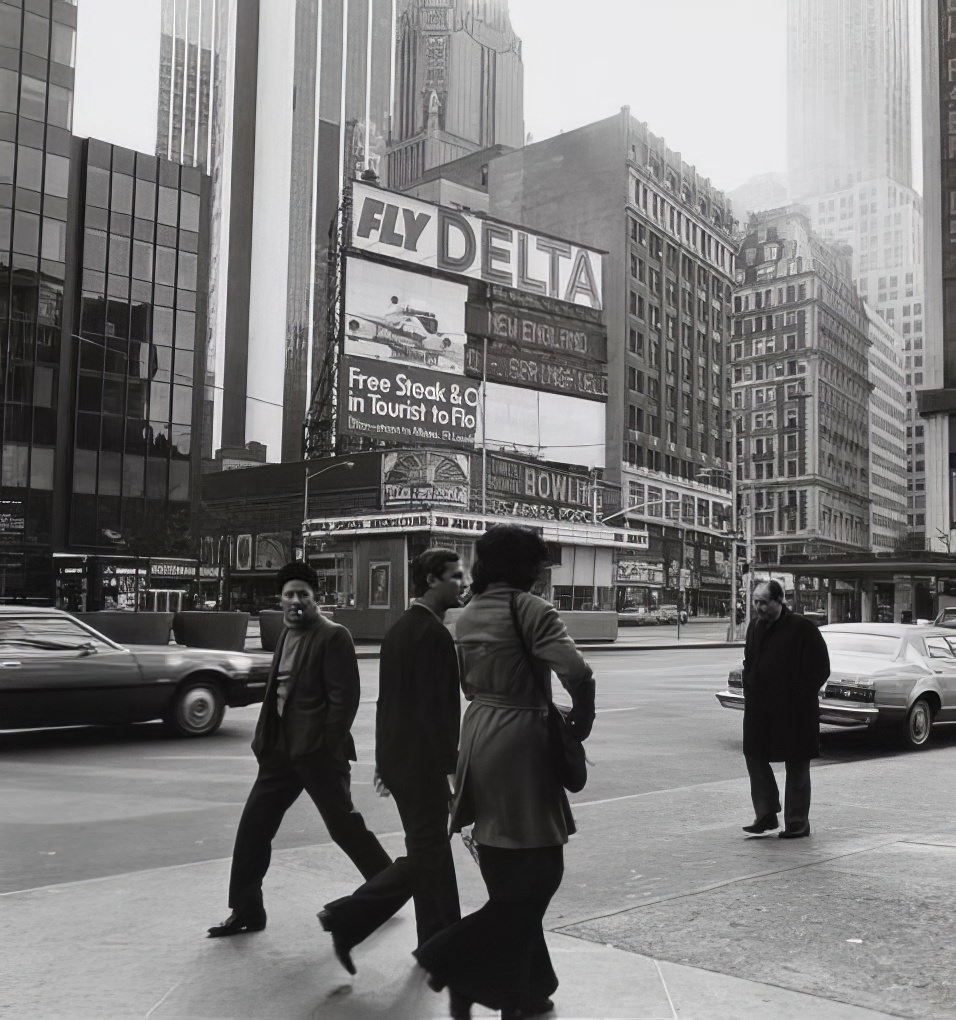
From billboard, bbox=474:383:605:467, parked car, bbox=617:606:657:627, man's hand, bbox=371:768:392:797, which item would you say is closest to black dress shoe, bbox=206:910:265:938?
man's hand, bbox=371:768:392:797

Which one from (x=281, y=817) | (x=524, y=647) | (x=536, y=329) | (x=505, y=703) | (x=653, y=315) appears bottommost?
(x=281, y=817)

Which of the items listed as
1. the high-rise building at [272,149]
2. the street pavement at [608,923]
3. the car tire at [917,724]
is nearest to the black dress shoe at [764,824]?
the street pavement at [608,923]

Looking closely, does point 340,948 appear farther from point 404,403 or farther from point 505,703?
point 404,403

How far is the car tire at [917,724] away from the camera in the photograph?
12.4 m

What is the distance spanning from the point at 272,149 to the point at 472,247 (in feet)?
348

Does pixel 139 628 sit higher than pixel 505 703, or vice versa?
pixel 505 703

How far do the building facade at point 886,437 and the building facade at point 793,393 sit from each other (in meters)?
12.6

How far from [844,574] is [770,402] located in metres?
86.9

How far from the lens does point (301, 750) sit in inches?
199

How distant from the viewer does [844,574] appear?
4853 cm

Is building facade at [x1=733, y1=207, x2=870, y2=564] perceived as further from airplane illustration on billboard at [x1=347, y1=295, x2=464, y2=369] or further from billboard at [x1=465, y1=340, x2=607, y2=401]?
airplane illustration on billboard at [x1=347, y1=295, x2=464, y2=369]

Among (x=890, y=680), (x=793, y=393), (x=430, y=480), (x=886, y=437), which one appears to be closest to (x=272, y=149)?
(x=793, y=393)

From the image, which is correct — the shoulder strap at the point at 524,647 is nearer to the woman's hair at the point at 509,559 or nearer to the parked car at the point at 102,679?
the woman's hair at the point at 509,559

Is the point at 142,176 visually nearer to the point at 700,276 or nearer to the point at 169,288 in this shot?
the point at 169,288
